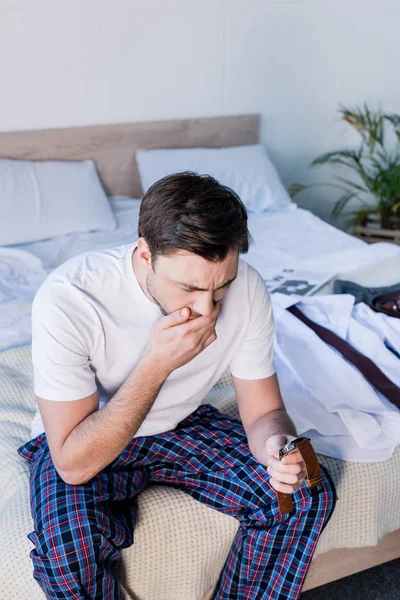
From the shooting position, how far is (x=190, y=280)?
1199 mm

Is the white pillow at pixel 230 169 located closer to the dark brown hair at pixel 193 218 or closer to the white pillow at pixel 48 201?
the white pillow at pixel 48 201

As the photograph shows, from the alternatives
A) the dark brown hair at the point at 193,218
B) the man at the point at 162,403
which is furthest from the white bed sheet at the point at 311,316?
the dark brown hair at the point at 193,218

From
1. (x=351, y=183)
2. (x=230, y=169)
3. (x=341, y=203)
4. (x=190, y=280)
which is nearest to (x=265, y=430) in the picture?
(x=190, y=280)

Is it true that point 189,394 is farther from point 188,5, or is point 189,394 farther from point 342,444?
point 188,5

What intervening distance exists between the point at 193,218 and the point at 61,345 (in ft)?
1.06

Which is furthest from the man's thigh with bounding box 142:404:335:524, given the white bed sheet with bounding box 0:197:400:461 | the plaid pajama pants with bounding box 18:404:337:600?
the white bed sheet with bounding box 0:197:400:461

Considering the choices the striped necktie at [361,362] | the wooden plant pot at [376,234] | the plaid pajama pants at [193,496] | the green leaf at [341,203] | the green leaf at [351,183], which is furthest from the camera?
Answer: the green leaf at [341,203]

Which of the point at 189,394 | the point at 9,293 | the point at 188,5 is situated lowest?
the point at 9,293

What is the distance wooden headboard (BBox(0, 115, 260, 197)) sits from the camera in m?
2.96

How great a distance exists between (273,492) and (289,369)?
505mm

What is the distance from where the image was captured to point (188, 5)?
316cm

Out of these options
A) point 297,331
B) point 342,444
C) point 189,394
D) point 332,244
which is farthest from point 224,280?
point 332,244

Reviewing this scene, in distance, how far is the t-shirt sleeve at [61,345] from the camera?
3.99 feet

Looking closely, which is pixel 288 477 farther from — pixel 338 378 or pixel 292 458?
pixel 338 378
